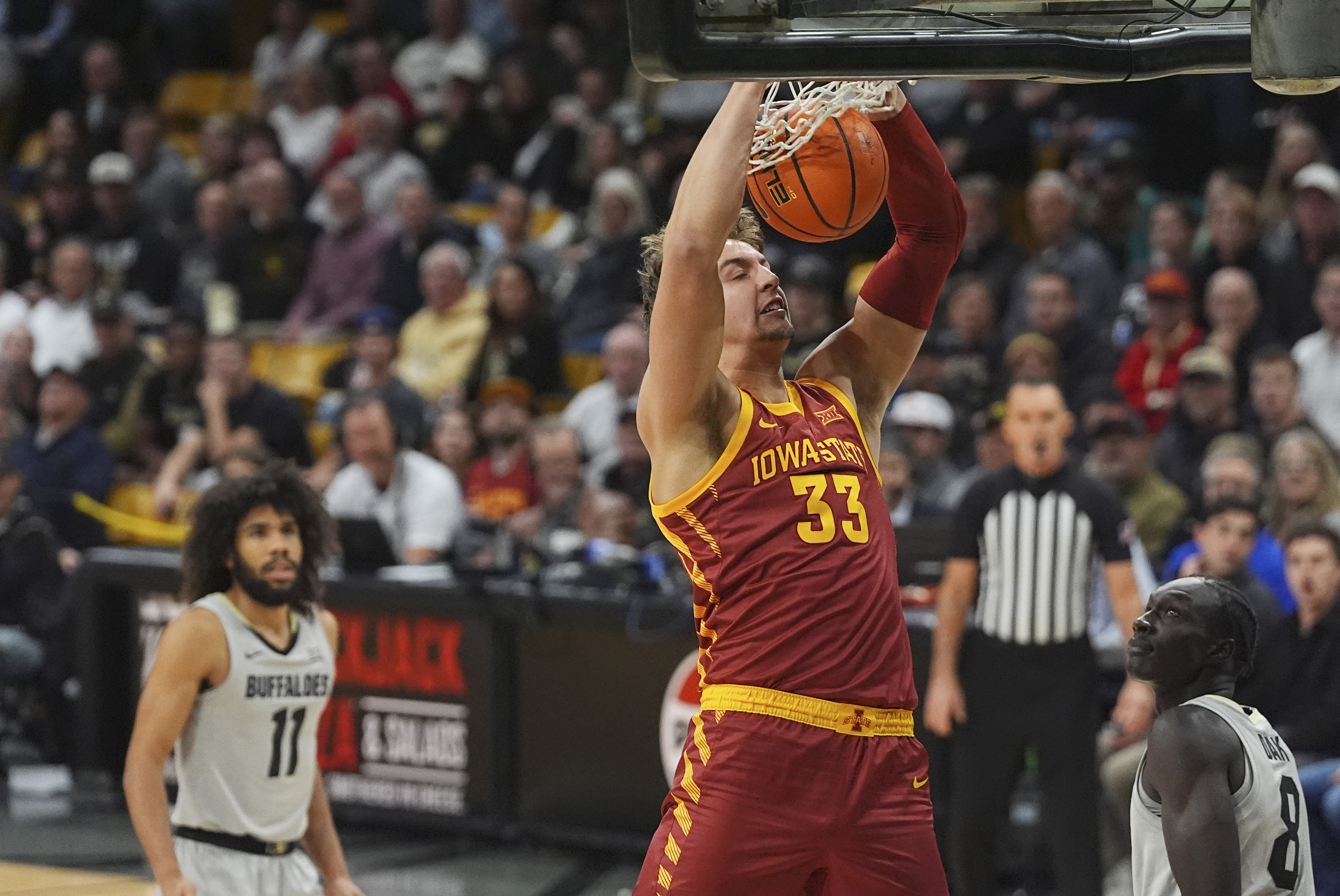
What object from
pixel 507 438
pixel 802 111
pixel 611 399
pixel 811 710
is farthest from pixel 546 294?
pixel 811 710

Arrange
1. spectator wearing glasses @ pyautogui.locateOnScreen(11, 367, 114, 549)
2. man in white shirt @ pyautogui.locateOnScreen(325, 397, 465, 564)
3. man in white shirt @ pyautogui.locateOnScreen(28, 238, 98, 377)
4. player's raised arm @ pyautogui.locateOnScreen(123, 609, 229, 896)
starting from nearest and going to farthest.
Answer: player's raised arm @ pyautogui.locateOnScreen(123, 609, 229, 896), man in white shirt @ pyautogui.locateOnScreen(325, 397, 465, 564), spectator wearing glasses @ pyautogui.locateOnScreen(11, 367, 114, 549), man in white shirt @ pyautogui.locateOnScreen(28, 238, 98, 377)

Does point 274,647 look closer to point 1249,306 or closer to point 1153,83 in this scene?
point 1249,306

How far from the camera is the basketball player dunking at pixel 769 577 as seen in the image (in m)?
4.10

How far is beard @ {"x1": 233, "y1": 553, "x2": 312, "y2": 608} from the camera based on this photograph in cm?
551

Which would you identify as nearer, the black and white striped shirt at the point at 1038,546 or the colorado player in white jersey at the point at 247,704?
the colorado player in white jersey at the point at 247,704

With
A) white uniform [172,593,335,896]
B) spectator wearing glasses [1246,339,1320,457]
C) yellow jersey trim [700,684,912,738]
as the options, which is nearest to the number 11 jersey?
white uniform [172,593,335,896]

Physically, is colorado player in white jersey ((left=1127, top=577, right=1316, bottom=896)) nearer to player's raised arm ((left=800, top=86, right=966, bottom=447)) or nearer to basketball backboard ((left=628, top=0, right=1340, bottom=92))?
player's raised arm ((left=800, top=86, right=966, bottom=447))

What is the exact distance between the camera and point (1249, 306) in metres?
9.67

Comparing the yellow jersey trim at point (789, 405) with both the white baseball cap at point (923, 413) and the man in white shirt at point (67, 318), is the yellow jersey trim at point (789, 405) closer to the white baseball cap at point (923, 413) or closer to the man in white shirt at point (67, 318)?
the white baseball cap at point (923, 413)

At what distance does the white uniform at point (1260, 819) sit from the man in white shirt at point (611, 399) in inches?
258

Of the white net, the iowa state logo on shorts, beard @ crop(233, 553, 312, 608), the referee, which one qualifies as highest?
the white net

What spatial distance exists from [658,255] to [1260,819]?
6.01 feet

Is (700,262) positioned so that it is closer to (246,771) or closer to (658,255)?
(658,255)

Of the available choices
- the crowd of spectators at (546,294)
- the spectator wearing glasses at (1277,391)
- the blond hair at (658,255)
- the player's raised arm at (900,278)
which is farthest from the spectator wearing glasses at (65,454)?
the player's raised arm at (900,278)
